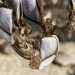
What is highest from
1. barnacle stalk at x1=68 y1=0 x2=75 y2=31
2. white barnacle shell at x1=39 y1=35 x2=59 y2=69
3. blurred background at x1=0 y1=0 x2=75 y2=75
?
barnacle stalk at x1=68 y1=0 x2=75 y2=31

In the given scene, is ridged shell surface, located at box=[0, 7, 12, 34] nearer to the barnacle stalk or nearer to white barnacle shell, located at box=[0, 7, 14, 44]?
white barnacle shell, located at box=[0, 7, 14, 44]

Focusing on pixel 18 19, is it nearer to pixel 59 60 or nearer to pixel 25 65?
pixel 25 65

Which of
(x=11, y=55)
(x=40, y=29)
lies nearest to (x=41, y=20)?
(x=40, y=29)

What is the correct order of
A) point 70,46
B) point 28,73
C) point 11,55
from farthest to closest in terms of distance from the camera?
point 70,46, point 11,55, point 28,73

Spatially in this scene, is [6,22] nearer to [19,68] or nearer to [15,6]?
[15,6]

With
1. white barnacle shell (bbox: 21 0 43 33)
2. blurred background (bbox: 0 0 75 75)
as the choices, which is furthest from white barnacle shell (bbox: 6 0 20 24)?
blurred background (bbox: 0 0 75 75)

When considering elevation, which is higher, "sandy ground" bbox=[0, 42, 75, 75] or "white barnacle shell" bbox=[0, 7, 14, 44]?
"white barnacle shell" bbox=[0, 7, 14, 44]

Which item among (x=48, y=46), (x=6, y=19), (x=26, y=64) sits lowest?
(x=26, y=64)

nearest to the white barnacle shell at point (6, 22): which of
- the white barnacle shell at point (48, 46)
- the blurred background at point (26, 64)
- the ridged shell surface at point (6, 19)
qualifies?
the ridged shell surface at point (6, 19)

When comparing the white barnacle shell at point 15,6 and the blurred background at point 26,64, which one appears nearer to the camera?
the white barnacle shell at point 15,6

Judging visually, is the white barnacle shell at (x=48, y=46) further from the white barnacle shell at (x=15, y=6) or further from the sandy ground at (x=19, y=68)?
the sandy ground at (x=19, y=68)

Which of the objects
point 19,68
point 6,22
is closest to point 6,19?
point 6,22
